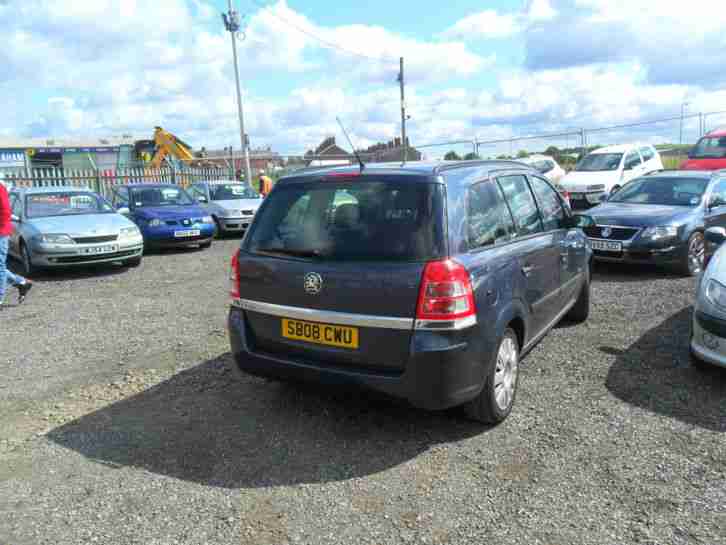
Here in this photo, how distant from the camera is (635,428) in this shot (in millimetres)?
3857

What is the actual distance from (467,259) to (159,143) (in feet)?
82.4

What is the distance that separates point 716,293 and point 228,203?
12473mm

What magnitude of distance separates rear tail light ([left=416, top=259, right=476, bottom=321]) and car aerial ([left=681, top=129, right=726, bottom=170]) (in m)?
16.2

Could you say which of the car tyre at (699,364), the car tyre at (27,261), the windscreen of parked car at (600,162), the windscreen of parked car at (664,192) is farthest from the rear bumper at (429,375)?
the windscreen of parked car at (600,162)

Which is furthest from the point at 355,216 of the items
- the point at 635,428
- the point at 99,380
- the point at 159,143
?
the point at 159,143

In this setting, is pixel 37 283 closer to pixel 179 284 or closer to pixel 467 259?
pixel 179 284

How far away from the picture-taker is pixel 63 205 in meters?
10.5

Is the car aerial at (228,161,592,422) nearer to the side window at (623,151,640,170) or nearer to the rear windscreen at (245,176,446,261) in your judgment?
the rear windscreen at (245,176,446,261)

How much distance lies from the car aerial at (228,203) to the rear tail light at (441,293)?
11.1 metres

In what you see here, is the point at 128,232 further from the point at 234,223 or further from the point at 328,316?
the point at 328,316

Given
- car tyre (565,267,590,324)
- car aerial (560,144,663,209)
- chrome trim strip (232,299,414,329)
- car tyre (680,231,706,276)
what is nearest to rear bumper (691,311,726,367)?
car tyre (565,267,590,324)

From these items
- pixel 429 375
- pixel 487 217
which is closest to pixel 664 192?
pixel 487 217

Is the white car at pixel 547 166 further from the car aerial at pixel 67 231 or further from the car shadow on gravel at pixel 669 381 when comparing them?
the car shadow on gravel at pixel 669 381

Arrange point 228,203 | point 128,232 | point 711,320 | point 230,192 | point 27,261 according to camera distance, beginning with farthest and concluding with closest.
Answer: point 230,192
point 228,203
point 128,232
point 27,261
point 711,320
